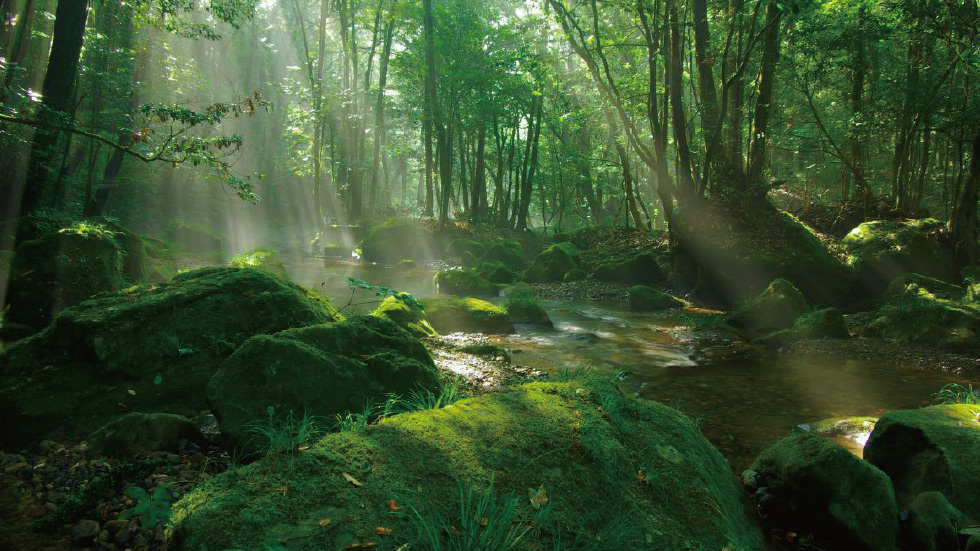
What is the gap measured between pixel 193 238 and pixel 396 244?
8.71 meters

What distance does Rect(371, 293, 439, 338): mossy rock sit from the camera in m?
8.36

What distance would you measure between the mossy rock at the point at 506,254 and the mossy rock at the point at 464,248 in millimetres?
818

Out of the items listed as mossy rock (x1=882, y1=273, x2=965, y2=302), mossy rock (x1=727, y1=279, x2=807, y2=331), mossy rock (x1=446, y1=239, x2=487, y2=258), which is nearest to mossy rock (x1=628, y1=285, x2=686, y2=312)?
mossy rock (x1=727, y1=279, x2=807, y2=331)

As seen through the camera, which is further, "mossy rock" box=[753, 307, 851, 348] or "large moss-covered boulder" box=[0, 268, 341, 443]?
Result: "mossy rock" box=[753, 307, 851, 348]

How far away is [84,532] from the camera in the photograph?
2910 mm

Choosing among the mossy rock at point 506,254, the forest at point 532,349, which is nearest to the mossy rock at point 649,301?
the forest at point 532,349

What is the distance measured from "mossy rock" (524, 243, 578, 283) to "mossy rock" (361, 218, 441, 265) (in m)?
7.37

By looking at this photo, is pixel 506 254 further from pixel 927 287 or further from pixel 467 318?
pixel 927 287

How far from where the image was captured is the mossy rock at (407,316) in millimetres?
8359

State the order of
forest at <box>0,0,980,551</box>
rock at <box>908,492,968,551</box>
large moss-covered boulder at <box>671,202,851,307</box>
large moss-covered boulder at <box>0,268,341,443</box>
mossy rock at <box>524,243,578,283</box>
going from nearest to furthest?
forest at <box>0,0,980,551</box>
rock at <box>908,492,968,551</box>
large moss-covered boulder at <box>0,268,341,443</box>
large moss-covered boulder at <box>671,202,851,307</box>
mossy rock at <box>524,243,578,283</box>

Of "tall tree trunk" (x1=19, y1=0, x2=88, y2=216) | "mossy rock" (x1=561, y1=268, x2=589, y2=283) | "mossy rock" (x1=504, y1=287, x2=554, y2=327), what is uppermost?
"tall tree trunk" (x1=19, y1=0, x2=88, y2=216)

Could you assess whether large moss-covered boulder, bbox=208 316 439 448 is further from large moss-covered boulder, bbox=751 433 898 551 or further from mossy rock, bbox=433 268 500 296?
mossy rock, bbox=433 268 500 296

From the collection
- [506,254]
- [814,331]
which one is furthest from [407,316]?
[506,254]

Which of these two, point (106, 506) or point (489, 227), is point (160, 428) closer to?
point (106, 506)
